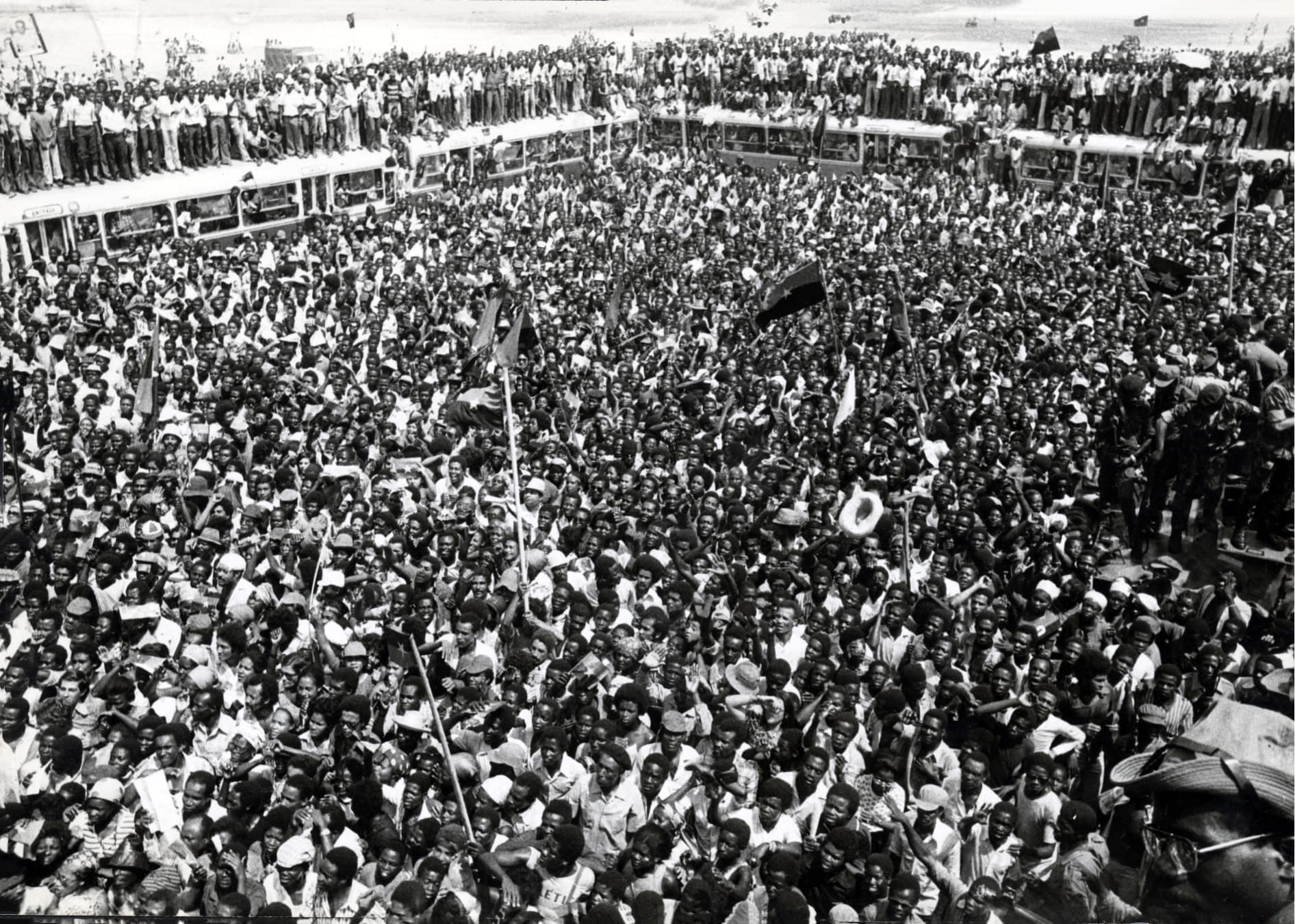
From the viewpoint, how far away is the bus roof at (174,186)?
56.0 ft

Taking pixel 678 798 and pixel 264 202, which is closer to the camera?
pixel 678 798

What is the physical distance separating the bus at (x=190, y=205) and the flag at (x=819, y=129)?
1011 cm

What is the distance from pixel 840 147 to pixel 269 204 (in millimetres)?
13576

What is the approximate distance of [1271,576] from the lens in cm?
919

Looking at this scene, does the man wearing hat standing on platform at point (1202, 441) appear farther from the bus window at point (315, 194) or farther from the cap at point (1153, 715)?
the bus window at point (315, 194)

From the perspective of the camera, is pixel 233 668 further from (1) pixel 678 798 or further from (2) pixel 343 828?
(1) pixel 678 798

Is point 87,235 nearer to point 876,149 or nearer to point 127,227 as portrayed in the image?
point 127,227

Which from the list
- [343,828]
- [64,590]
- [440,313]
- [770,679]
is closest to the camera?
[343,828]

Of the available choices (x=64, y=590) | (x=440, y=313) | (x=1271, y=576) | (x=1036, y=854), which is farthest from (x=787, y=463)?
(x=440, y=313)

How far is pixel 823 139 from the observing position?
2720cm

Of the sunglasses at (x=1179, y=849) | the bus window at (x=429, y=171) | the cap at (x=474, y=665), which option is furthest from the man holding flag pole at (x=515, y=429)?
the bus window at (x=429, y=171)

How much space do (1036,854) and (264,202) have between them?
19.4 m

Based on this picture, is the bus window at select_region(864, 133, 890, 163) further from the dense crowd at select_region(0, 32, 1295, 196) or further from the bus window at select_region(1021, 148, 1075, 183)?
the bus window at select_region(1021, 148, 1075, 183)

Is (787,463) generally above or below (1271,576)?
above
